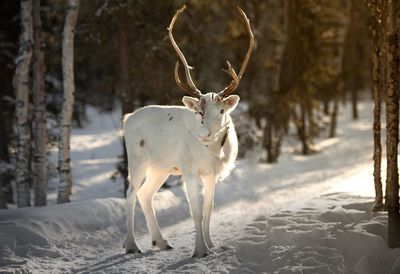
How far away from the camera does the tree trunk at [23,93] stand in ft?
36.5

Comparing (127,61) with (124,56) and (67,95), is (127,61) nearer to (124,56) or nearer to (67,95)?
(124,56)

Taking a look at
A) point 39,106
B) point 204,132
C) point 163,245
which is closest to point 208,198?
point 163,245

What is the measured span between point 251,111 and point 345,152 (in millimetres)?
4452

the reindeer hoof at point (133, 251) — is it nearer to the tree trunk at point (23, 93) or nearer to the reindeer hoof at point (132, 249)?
the reindeer hoof at point (132, 249)

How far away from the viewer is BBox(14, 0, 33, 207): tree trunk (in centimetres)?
1112

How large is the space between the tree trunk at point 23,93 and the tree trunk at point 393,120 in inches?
271

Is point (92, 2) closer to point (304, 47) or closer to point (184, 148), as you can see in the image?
point (184, 148)

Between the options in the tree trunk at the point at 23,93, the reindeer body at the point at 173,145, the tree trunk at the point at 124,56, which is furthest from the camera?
the tree trunk at the point at 124,56

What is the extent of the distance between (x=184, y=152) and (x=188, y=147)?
0.10 metres

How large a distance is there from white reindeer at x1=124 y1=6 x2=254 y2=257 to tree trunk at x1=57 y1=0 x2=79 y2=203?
2491 millimetres

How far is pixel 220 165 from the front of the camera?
8.31 metres

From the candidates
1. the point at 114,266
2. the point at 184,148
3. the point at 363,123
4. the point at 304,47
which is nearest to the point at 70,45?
the point at 184,148

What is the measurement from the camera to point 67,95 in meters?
11.3

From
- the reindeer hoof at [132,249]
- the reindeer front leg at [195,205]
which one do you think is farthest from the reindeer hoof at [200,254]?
the reindeer hoof at [132,249]
